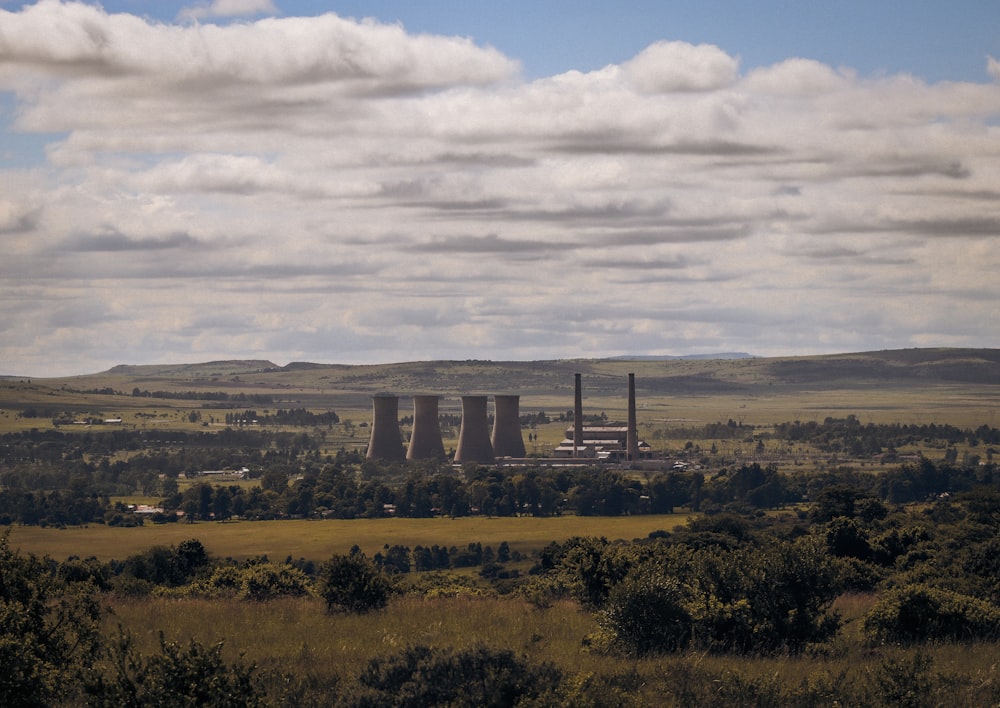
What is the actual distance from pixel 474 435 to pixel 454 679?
567 feet

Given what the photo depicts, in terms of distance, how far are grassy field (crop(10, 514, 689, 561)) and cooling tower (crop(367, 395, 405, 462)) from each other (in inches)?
2062

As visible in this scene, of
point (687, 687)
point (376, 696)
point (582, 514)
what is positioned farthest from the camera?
point (582, 514)

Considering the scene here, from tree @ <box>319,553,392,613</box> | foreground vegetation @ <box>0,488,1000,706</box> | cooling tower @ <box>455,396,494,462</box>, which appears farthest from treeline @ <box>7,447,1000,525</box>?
tree @ <box>319,553,392,613</box>

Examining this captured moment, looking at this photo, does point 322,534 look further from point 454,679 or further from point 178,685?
A: point 178,685

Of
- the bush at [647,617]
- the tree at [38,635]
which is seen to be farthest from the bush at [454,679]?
the bush at [647,617]

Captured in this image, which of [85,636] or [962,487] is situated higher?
[85,636]

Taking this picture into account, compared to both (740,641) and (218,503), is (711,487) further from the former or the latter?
(740,641)

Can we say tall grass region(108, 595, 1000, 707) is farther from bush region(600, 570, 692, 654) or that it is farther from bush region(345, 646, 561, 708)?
bush region(600, 570, 692, 654)

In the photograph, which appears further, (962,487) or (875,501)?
(962,487)

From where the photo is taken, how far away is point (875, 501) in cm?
8300

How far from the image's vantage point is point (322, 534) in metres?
124

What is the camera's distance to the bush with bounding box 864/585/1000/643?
27469 mm

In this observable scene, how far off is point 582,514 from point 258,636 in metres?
121

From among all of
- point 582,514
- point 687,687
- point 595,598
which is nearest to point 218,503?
point 582,514
